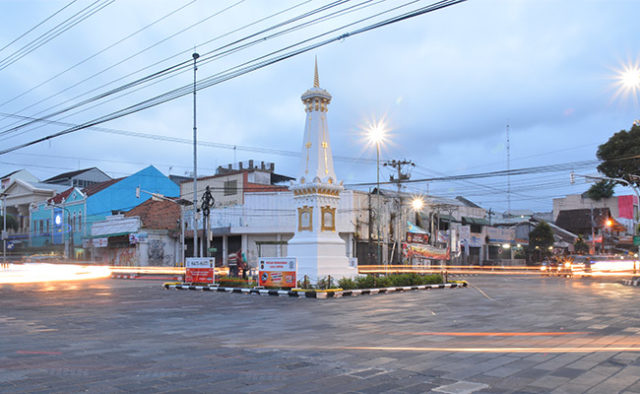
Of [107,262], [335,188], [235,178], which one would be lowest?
[107,262]

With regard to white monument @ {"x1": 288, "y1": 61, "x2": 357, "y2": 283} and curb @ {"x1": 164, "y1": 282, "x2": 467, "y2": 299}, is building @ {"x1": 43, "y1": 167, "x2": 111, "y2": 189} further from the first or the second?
white monument @ {"x1": 288, "y1": 61, "x2": 357, "y2": 283}

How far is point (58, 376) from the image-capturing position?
672 cm

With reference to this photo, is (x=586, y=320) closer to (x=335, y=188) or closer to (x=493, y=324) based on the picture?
(x=493, y=324)

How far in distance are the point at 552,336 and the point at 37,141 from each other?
18.0m

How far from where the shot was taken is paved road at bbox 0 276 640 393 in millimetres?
6480

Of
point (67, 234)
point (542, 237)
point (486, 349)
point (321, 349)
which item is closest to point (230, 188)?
point (67, 234)

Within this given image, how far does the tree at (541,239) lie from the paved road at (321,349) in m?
47.2

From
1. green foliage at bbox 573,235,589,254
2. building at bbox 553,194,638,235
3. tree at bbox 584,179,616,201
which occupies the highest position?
tree at bbox 584,179,616,201

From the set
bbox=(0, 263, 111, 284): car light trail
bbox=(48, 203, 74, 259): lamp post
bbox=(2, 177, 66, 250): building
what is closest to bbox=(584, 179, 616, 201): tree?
bbox=(0, 263, 111, 284): car light trail

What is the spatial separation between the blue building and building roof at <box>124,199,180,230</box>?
4857mm

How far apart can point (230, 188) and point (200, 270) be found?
24642 mm

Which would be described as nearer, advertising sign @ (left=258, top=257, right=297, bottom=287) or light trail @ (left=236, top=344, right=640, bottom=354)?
light trail @ (left=236, top=344, right=640, bottom=354)

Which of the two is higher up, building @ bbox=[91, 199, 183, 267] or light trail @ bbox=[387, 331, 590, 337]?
building @ bbox=[91, 199, 183, 267]

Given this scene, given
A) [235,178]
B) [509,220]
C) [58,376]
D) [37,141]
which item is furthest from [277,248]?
[509,220]
